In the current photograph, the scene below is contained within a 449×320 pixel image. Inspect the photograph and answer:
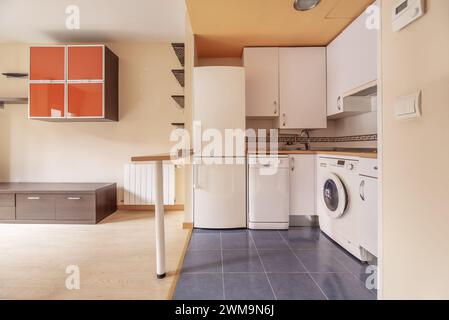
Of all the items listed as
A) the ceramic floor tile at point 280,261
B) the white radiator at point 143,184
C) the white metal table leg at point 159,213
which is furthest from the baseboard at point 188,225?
the white metal table leg at point 159,213

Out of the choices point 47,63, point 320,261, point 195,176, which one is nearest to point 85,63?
point 47,63

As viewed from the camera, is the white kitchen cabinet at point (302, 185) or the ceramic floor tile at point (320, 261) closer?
the ceramic floor tile at point (320, 261)

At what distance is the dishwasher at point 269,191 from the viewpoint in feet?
8.23

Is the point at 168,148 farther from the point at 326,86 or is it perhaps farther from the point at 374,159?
the point at 374,159

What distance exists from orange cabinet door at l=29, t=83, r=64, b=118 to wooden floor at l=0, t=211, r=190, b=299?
4.59ft

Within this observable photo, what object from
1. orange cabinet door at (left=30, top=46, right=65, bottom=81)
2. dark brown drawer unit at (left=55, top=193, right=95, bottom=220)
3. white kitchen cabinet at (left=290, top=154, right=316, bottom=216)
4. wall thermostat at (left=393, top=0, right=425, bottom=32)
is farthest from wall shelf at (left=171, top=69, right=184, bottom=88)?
wall thermostat at (left=393, top=0, right=425, bottom=32)

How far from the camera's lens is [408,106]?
0.77 m

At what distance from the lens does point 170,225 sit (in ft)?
9.05

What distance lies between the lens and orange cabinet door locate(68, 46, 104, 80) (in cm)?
292

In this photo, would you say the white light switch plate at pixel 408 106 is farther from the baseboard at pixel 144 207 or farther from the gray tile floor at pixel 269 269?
the baseboard at pixel 144 207

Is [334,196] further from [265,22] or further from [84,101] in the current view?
[84,101]

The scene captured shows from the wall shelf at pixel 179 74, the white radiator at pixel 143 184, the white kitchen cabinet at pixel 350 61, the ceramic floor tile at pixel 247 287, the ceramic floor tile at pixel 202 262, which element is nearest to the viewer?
the ceramic floor tile at pixel 247 287

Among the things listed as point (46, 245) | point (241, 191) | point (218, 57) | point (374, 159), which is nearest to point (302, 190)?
point (241, 191)

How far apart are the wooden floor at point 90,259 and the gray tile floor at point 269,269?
17cm
